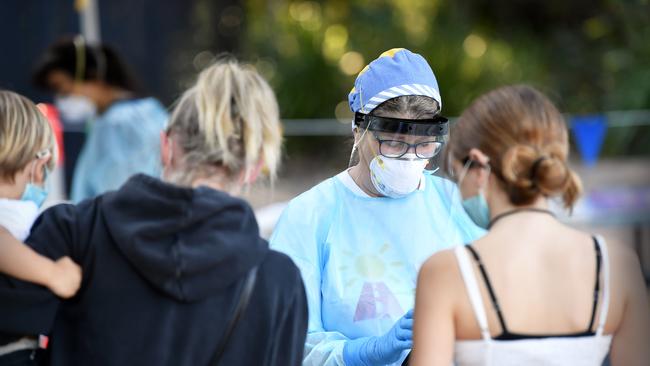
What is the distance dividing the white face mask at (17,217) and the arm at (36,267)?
0.18 metres

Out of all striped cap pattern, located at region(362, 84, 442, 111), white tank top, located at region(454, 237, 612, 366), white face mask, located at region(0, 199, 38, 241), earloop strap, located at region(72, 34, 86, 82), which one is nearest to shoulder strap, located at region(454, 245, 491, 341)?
white tank top, located at region(454, 237, 612, 366)

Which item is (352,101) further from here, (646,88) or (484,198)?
(646,88)

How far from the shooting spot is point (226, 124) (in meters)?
2.14

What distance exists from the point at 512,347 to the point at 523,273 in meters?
0.15

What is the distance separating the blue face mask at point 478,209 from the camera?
1954 millimetres

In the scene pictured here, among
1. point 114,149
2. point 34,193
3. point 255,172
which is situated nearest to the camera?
point 34,193

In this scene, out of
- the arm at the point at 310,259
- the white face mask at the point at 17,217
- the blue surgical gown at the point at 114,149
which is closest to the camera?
the white face mask at the point at 17,217

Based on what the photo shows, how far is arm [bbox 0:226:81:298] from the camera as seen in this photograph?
178 cm

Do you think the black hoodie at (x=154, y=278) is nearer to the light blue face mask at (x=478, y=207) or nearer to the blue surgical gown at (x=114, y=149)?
the light blue face mask at (x=478, y=207)

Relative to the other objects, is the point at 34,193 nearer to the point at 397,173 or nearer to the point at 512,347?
the point at 397,173

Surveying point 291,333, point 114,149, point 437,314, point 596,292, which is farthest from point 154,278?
point 114,149

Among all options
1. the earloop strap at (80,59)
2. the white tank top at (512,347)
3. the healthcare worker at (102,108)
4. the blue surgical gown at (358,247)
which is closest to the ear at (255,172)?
the blue surgical gown at (358,247)

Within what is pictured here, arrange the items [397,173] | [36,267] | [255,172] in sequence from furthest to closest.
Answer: [397,173] → [255,172] → [36,267]

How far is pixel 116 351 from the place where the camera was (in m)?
1.84
